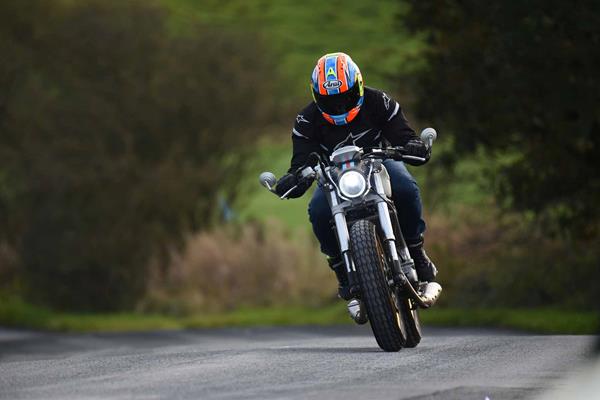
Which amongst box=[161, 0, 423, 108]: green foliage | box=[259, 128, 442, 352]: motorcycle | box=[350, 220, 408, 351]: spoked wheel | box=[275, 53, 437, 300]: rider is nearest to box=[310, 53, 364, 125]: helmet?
box=[275, 53, 437, 300]: rider

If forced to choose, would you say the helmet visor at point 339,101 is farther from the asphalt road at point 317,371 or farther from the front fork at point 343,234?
the asphalt road at point 317,371

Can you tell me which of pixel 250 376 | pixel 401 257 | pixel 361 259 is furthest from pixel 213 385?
pixel 401 257

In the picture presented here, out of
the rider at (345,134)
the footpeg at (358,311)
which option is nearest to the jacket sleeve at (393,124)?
the rider at (345,134)

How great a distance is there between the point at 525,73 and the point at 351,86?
24.5ft

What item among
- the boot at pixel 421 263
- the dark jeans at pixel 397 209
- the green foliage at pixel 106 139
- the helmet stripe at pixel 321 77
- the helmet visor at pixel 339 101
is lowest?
the boot at pixel 421 263

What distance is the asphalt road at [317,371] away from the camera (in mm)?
9055

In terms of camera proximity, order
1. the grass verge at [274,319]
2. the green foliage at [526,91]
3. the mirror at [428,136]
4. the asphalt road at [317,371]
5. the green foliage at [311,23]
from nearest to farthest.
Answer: the asphalt road at [317,371], the mirror at [428,136], the green foliage at [526,91], the grass verge at [274,319], the green foliage at [311,23]

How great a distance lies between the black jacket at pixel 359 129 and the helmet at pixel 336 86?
21 cm

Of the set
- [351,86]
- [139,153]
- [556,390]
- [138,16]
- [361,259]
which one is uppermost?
[138,16]

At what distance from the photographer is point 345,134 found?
11.6 metres

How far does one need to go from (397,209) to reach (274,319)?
1443 centimetres

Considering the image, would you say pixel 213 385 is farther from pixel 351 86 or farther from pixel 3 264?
pixel 3 264

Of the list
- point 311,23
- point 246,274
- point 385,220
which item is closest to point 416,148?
point 385,220

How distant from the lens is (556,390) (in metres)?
8.95
